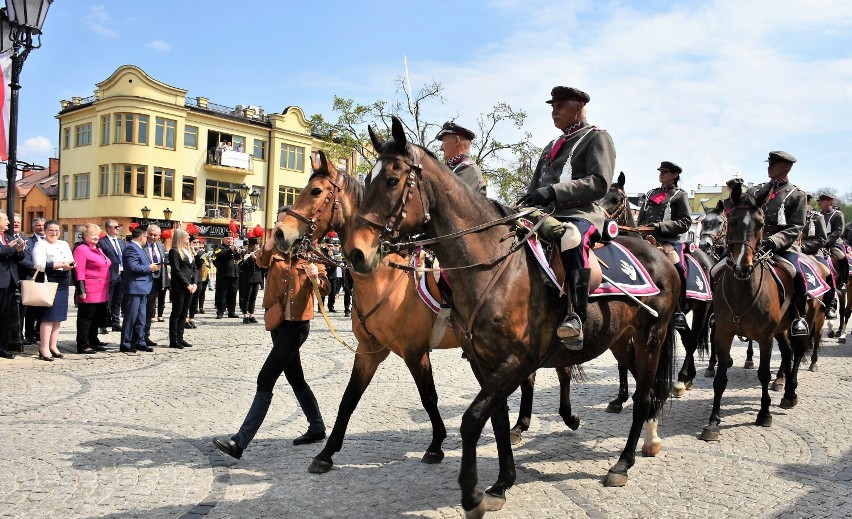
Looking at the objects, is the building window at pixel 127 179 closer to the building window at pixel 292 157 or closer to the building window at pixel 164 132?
the building window at pixel 164 132

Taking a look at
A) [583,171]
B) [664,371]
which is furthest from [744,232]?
[583,171]

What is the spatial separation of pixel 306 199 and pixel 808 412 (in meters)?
6.43

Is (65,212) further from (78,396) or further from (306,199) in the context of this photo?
(306,199)

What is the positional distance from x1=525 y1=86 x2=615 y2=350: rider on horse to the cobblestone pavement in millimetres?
1596

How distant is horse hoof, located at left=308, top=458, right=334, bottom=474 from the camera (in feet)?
17.9

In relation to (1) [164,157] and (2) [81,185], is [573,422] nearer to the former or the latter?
(1) [164,157]

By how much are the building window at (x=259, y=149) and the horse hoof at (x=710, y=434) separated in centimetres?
4997

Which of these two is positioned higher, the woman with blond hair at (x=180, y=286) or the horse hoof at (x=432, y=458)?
the woman with blond hair at (x=180, y=286)

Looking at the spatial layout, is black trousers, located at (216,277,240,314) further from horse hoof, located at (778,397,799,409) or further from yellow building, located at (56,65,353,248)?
yellow building, located at (56,65,353,248)

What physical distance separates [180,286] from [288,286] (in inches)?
309

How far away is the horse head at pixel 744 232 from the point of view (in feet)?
23.4

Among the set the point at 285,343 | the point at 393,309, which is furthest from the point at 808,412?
the point at 285,343

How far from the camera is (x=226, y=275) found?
1761 cm

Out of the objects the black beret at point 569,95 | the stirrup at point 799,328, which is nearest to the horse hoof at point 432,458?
the black beret at point 569,95
